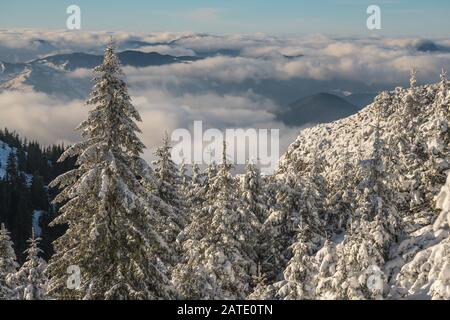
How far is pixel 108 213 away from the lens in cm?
1773

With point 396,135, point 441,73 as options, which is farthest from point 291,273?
point 441,73

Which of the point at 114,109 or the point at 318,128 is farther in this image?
the point at 318,128

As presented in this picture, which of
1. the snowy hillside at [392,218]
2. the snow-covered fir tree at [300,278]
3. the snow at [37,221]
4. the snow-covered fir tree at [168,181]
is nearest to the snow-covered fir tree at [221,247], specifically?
the snowy hillside at [392,218]

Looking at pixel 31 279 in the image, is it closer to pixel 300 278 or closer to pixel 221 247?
pixel 221 247

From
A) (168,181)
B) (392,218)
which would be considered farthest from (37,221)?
(392,218)

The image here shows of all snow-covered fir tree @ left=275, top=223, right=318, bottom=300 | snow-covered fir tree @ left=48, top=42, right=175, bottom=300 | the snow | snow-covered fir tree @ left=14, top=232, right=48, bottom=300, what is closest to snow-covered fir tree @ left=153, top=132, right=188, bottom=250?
snow-covered fir tree @ left=14, top=232, right=48, bottom=300

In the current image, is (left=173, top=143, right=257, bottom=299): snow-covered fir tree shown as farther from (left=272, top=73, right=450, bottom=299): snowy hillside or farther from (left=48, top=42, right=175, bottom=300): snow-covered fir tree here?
(left=48, top=42, right=175, bottom=300): snow-covered fir tree

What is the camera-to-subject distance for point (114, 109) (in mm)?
17859

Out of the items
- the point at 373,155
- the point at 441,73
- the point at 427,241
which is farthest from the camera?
the point at 441,73

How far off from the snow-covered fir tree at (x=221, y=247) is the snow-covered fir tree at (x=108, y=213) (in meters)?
6.17

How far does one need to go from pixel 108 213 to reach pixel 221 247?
38.5 ft

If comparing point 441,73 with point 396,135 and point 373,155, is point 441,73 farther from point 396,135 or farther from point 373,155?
point 373,155
